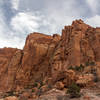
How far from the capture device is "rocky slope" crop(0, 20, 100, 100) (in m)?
20.6

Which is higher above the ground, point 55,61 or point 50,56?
point 50,56

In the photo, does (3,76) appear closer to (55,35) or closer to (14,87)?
Answer: (14,87)

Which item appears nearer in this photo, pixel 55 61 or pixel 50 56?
pixel 55 61

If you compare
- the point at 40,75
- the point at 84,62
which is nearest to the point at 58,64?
the point at 84,62

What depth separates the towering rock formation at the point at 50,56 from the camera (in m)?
27.4

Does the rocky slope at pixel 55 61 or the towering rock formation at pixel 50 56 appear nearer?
the rocky slope at pixel 55 61

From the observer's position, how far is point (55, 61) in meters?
30.5

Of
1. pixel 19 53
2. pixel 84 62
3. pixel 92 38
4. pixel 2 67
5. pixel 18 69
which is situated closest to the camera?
pixel 84 62

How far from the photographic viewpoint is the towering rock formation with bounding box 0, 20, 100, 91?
90.0ft

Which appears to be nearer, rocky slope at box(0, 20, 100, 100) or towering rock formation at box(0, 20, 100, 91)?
rocky slope at box(0, 20, 100, 100)

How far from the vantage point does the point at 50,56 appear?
36969mm

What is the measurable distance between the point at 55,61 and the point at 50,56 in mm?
6639

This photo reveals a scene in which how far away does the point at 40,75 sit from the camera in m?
35.6

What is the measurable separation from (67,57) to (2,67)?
24779 millimetres
